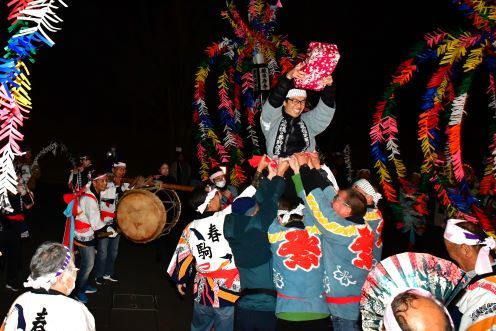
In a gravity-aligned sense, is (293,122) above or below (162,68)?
below

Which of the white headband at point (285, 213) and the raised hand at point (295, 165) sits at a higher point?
the raised hand at point (295, 165)

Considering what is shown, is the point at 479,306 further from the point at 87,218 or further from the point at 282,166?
the point at 87,218

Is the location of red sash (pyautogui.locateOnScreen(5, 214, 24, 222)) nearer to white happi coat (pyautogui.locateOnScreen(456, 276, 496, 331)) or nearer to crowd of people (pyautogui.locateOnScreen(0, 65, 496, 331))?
crowd of people (pyautogui.locateOnScreen(0, 65, 496, 331))

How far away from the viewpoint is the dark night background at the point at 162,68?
52.5 ft

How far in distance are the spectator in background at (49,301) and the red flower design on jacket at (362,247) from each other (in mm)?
1939

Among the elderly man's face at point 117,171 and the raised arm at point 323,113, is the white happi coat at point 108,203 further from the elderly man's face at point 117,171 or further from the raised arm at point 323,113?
the raised arm at point 323,113

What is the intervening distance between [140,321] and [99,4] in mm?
18361

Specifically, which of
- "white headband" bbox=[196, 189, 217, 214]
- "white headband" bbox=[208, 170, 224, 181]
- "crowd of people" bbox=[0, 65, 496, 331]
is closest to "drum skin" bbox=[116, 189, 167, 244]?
"white headband" bbox=[208, 170, 224, 181]

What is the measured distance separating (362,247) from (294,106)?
124 cm

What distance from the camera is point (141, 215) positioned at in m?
7.22

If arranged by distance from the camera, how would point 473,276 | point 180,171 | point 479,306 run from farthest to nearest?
point 180,171 → point 473,276 → point 479,306

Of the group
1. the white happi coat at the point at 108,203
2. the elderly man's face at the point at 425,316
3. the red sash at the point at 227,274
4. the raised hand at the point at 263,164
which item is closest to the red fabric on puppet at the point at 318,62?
the raised hand at the point at 263,164

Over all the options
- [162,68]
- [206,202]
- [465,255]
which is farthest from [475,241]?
[162,68]

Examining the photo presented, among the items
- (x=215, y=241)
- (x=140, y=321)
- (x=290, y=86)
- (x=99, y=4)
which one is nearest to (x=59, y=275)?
(x=215, y=241)
